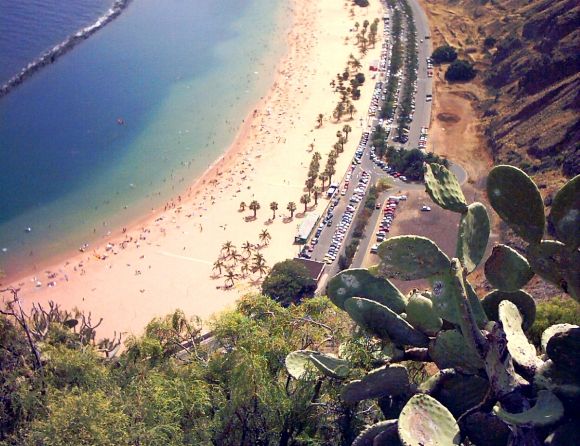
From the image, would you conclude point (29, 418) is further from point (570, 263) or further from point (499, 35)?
point (499, 35)

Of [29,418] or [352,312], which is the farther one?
[29,418]

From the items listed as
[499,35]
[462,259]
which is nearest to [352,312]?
[462,259]

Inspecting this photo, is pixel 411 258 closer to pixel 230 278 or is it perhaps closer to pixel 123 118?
pixel 230 278

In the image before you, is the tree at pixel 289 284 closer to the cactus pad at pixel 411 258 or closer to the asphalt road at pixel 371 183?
the asphalt road at pixel 371 183

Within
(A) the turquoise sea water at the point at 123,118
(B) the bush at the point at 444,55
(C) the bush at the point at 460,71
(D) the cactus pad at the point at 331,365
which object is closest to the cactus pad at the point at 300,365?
(D) the cactus pad at the point at 331,365

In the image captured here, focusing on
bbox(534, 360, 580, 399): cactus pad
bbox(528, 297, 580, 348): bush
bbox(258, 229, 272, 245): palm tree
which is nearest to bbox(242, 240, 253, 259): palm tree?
bbox(258, 229, 272, 245): palm tree

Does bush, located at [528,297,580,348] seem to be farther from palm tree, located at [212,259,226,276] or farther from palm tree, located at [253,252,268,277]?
palm tree, located at [212,259,226,276]
